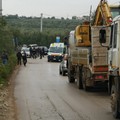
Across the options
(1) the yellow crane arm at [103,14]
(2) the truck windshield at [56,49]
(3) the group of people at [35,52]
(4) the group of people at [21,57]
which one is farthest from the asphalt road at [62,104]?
(3) the group of people at [35,52]

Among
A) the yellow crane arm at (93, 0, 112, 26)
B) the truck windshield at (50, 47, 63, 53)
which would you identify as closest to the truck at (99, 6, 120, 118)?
the yellow crane arm at (93, 0, 112, 26)

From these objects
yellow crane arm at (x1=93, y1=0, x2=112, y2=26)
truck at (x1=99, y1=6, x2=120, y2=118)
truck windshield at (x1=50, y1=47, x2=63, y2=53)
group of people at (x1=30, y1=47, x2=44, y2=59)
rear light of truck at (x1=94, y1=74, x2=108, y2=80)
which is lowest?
group of people at (x1=30, y1=47, x2=44, y2=59)

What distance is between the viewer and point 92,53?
20.5 metres

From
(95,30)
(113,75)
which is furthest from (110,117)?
(95,30)

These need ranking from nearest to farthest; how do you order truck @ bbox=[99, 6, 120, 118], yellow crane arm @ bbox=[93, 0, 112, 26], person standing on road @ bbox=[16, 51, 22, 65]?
1. truck @ bbox=[99, 6, 120, 118]
2. yellow crane arm @ bbox=[93, 0, 112, 26]
3. person standing on road @ bbox=[16, 51, 22, 65]

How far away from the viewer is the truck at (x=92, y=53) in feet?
66.3

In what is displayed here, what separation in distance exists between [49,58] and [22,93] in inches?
1568

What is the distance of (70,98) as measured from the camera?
19359mm

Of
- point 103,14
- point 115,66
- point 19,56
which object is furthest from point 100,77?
point 19,56

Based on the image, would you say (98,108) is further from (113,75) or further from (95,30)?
(95,30)

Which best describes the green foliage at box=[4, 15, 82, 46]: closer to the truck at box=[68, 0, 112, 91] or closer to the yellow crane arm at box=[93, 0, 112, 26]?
the truck at box=[68, 0, 112, 91]

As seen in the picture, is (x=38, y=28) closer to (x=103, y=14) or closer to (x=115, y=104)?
(x=103, y=14)

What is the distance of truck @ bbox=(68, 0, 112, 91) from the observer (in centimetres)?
2022

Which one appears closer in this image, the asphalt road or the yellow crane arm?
the asphalt road
